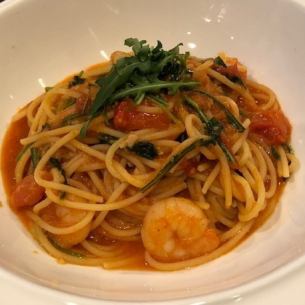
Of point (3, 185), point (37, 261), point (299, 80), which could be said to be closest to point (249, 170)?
point (299, 80)

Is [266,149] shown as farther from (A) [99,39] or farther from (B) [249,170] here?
(A) [99,39]

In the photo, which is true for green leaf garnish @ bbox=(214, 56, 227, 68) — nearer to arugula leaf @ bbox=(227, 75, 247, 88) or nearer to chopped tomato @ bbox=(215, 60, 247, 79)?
chopped tomato @ bbox=(215, 60, 247, 79)

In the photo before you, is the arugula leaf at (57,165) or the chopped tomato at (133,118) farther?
the arugula leaf at (57,165)

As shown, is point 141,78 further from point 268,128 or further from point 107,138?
point 268,128

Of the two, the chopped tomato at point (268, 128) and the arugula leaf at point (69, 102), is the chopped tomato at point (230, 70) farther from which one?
the arugula leaf at point (69, 102)

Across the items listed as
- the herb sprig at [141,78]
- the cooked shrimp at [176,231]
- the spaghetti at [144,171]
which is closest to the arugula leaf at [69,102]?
the spaghetti at [144,171]

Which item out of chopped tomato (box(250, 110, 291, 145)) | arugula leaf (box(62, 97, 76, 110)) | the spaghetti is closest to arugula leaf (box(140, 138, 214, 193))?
the spaghetti
